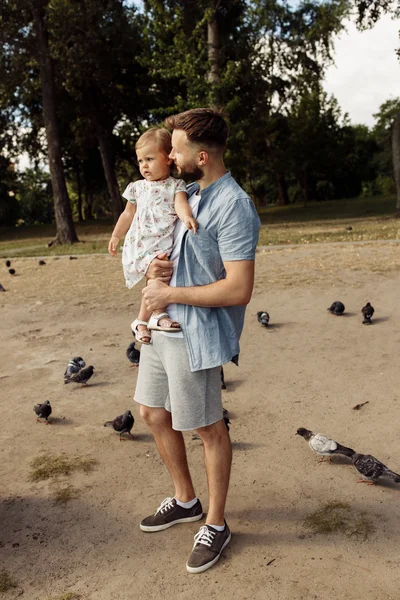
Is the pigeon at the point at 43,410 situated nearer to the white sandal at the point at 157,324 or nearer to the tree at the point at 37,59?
the white sandal at the point at 157,324

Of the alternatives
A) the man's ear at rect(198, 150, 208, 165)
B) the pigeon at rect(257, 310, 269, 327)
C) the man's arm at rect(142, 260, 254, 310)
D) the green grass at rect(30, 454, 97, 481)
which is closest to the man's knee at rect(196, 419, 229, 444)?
the man's arm at rect(142, 260, 254, 310)

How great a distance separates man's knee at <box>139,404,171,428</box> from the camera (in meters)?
3.89

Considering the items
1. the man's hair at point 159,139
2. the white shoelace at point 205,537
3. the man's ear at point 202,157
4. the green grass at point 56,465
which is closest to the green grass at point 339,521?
the white shoelace at point 205,537

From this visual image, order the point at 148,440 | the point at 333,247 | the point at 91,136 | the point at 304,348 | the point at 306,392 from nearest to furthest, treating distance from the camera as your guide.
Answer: the point at 148,440 < the point at 306,392 < the point at 304,348 < the point at 333,247 < the point at 91,136

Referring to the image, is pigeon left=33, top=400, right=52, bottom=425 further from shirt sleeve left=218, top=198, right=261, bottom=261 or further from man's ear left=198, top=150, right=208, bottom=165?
man's ear left=198, top=150, right=208, bottom=165

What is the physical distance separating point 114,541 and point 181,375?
1.24m

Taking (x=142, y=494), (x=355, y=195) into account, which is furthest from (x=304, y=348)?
(x=355, y=195)

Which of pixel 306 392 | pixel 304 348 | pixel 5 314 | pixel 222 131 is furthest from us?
pixel 5 314

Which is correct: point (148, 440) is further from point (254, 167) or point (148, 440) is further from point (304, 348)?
point (254, 167)

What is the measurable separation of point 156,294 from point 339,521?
1.85 metres

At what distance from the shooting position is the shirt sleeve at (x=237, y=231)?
11.0 feet

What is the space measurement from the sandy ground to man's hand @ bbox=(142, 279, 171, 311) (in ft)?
4.88

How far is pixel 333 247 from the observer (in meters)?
16.8

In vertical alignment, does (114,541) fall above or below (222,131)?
Answer: below
